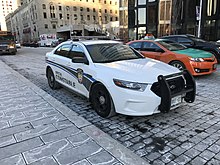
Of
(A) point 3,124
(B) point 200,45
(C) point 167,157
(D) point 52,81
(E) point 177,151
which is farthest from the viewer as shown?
(B) point 200,45

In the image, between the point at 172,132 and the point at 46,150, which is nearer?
the point at 46,150

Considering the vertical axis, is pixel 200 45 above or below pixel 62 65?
above

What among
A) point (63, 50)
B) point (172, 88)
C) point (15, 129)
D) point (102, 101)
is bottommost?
point (15, 129)

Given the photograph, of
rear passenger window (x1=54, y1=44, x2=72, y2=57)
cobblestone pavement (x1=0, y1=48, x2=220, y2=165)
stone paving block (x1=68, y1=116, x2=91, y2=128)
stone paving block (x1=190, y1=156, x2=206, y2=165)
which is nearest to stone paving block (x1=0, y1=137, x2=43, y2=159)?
stone paving block (x1=68, y1=116, x2=91, y2=128)

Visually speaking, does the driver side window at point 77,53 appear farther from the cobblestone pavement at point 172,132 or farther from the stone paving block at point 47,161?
the stone paving block at point 47,161

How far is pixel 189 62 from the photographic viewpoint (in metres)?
6.79

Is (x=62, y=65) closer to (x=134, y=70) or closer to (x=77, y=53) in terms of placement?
(x=77, y=53)

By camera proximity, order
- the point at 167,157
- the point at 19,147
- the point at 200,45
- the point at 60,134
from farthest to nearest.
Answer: the point at 200,45, the point at 60,134, the point at 19,147, the point at 167,157

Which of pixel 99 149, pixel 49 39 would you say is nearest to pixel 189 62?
pixel 99 149

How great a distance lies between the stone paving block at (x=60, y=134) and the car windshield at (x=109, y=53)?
1.50m

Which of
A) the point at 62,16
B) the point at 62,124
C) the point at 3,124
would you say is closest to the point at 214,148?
the point at 62,124

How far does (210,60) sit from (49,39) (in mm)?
46150

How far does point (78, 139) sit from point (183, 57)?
5245 millimetres

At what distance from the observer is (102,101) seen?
3904mm
